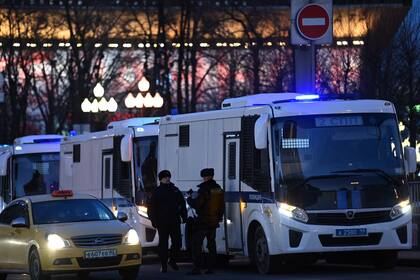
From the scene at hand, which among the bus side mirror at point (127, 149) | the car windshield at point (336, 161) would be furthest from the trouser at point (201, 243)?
the bus side mirror at point (127, 149)

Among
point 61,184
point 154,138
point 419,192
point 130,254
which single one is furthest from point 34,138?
point 130,254

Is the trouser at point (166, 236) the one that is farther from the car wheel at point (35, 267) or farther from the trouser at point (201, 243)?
the car wheel at point (35, 267)

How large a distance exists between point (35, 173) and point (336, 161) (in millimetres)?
17245

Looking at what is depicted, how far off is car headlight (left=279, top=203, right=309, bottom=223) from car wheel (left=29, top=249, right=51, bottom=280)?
4.08 m

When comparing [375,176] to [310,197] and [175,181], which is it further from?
[175,181]

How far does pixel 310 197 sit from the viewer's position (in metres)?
18.8

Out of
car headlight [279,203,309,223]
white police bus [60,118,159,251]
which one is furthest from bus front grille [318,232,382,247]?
white police bus [60,118,159,251]

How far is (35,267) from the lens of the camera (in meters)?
18.8

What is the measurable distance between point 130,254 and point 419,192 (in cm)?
881

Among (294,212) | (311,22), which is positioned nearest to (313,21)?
(311,22)

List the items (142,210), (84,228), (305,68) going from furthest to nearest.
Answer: (305,68) → (142,210) → (84,228)

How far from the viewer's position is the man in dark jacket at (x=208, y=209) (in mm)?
20047

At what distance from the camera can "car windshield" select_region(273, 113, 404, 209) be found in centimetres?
1885

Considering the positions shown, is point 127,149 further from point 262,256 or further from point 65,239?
point 65,239
